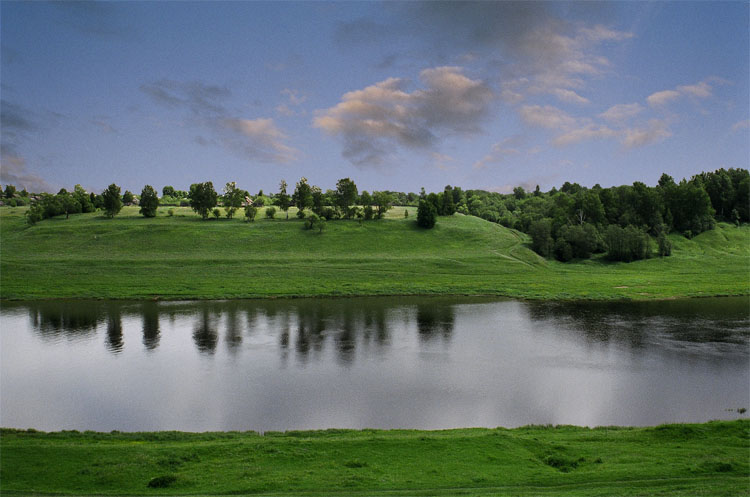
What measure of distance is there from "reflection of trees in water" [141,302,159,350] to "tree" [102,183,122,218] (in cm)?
5257

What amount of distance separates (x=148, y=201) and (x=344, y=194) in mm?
37837

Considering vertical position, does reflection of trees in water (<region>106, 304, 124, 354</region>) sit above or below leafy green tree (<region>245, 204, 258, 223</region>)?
below

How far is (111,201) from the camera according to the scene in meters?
92.1

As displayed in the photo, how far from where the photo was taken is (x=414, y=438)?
54.8 ft

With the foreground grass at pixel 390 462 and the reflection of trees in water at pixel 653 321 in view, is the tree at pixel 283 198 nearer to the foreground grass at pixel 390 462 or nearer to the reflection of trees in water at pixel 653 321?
the reflection of trees in water at pixel 653 321

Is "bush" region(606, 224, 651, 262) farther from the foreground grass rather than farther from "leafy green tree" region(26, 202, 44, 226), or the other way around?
"leafy green tree" region(26, 202, 44, 226)

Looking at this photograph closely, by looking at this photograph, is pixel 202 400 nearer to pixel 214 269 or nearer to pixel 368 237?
pixel 214 269

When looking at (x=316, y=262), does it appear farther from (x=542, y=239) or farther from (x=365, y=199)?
(x=542, y=239)

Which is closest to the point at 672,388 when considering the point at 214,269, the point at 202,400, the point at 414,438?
the point at 414,438

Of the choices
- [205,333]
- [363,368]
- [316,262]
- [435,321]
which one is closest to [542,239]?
[316,262]

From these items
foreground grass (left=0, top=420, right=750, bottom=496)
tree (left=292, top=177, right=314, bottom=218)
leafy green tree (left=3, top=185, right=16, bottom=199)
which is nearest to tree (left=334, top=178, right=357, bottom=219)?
tree (left=292, top=177, right=314, bottom=218)

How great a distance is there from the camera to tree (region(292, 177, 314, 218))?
9412 centimetres

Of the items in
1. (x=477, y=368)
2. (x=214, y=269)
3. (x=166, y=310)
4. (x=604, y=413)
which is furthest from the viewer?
(x=214, y=269)

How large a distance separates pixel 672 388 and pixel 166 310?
40.4 meters
